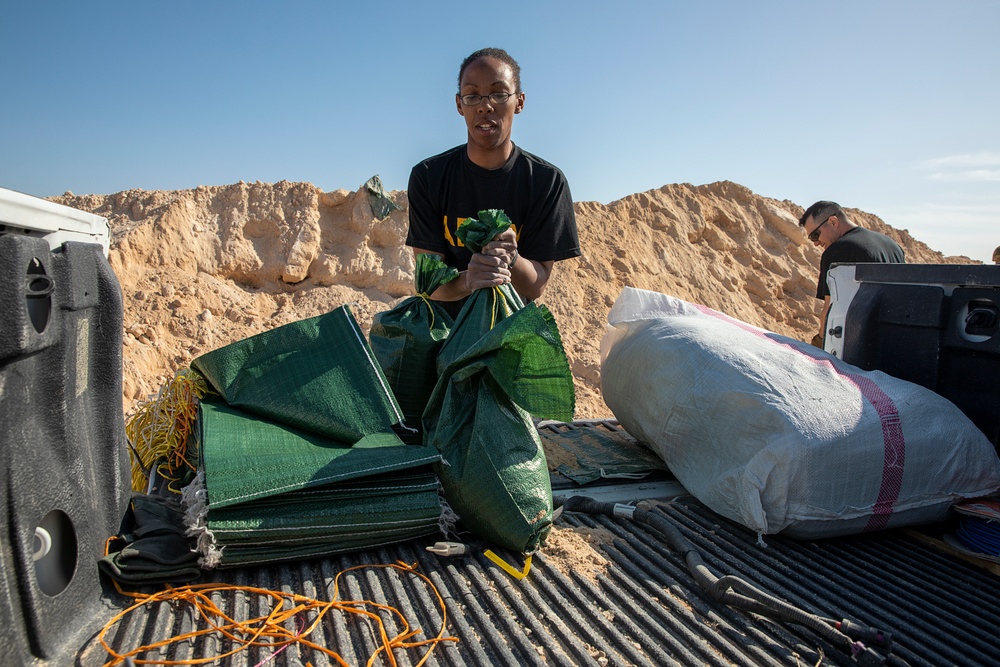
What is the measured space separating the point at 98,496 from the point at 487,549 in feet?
3.56

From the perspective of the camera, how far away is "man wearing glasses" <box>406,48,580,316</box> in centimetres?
275

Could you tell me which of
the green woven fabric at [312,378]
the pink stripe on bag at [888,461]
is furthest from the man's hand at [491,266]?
the pink stripe on bag at [888,461]

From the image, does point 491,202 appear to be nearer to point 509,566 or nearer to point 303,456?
point 303,456

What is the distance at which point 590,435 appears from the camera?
334 cm

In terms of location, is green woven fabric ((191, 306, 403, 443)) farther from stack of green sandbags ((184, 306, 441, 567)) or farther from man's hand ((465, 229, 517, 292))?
man's hand ((465, 229, 517, 292))

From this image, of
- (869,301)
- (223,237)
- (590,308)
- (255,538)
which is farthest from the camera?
(590,308)

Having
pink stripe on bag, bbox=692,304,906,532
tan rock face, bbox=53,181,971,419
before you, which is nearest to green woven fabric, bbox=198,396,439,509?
pink stripe on bag, bbox=692,304,906,532

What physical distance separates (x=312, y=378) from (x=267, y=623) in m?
0.93

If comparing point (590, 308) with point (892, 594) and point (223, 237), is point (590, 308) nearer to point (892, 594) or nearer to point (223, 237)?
point (223, 237)

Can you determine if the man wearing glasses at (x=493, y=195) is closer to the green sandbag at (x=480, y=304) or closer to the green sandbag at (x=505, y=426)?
the green sandbag at (x=480, y=304)

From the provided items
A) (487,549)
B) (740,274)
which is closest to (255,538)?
(487,549)

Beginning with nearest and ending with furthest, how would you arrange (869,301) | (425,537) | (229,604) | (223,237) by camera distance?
(229,604) → (425,537) → (869,301) → (223,237)

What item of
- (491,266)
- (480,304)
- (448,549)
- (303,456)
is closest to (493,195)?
(491,266)

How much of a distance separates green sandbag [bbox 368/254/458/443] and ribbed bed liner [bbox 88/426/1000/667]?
2.45ft
